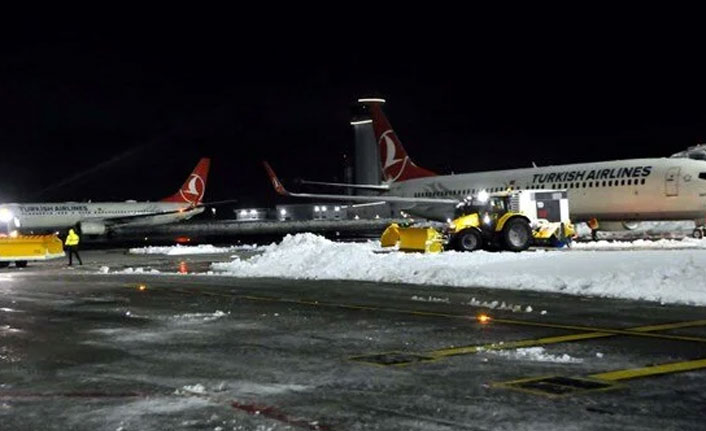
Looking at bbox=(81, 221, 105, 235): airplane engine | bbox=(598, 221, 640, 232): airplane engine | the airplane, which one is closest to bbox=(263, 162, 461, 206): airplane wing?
the airplane

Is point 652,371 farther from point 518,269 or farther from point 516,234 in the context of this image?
point 516,234

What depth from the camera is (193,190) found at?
73000mm

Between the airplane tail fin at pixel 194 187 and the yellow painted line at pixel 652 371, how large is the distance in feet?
216

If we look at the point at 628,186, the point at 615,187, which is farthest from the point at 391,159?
the point at 628,186

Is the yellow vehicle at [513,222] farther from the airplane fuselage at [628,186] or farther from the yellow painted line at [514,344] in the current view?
the yellow painted line at [514,344]

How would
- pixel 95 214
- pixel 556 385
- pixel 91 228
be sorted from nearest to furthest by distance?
pixel 556 385 → pixel 91 228 → pixel 95 214

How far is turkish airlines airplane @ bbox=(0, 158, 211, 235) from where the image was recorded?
6091 cm

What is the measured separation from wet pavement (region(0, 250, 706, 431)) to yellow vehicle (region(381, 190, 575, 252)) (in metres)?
11.1

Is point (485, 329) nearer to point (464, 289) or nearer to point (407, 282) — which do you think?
point (464, 289)

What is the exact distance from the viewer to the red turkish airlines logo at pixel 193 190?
238ft

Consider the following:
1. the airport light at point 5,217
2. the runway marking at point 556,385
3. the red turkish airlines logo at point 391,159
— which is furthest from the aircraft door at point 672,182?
the airport light at point 5,217

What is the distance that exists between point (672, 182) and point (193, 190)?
48802mm

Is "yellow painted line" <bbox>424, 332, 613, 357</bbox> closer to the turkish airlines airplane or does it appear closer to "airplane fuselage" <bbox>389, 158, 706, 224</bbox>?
"airplane fuselage" <bbox>389, 158, 706, 224</bbox>

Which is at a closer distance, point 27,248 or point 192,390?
point 192,390
